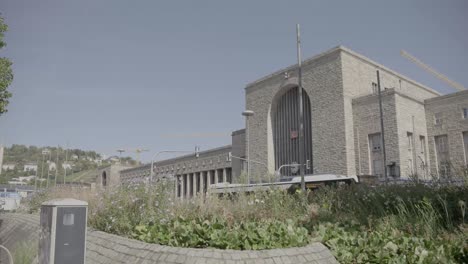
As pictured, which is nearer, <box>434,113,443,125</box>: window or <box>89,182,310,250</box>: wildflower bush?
<box>89,182,310,250</box>: wildflower bush

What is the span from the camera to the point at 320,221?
28.6 feet

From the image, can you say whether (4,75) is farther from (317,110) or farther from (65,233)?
(317,110)

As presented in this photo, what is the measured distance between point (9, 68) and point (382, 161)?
2973cm

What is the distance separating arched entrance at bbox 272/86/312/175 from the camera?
1622 inches

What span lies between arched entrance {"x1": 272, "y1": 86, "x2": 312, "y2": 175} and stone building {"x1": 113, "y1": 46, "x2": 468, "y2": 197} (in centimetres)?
11

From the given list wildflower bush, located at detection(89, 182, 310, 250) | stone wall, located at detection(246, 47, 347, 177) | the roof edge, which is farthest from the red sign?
wildflower bush, located at detection(89, 182, 310, 250)

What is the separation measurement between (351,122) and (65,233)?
34.1 metres

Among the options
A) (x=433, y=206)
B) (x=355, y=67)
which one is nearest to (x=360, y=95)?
(x=355, y=67)

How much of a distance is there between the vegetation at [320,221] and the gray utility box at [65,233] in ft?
4.04

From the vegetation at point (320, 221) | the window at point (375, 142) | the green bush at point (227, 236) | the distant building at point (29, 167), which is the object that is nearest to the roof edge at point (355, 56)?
the window at point (375, 142)

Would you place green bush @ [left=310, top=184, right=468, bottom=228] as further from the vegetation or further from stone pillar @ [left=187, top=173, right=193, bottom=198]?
stone pillar @ [left=187, top=173, right=193, bottom=198]

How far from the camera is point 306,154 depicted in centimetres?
4069

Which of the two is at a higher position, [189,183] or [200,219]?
[189,183]

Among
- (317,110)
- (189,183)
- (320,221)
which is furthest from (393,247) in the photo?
(189,183)
